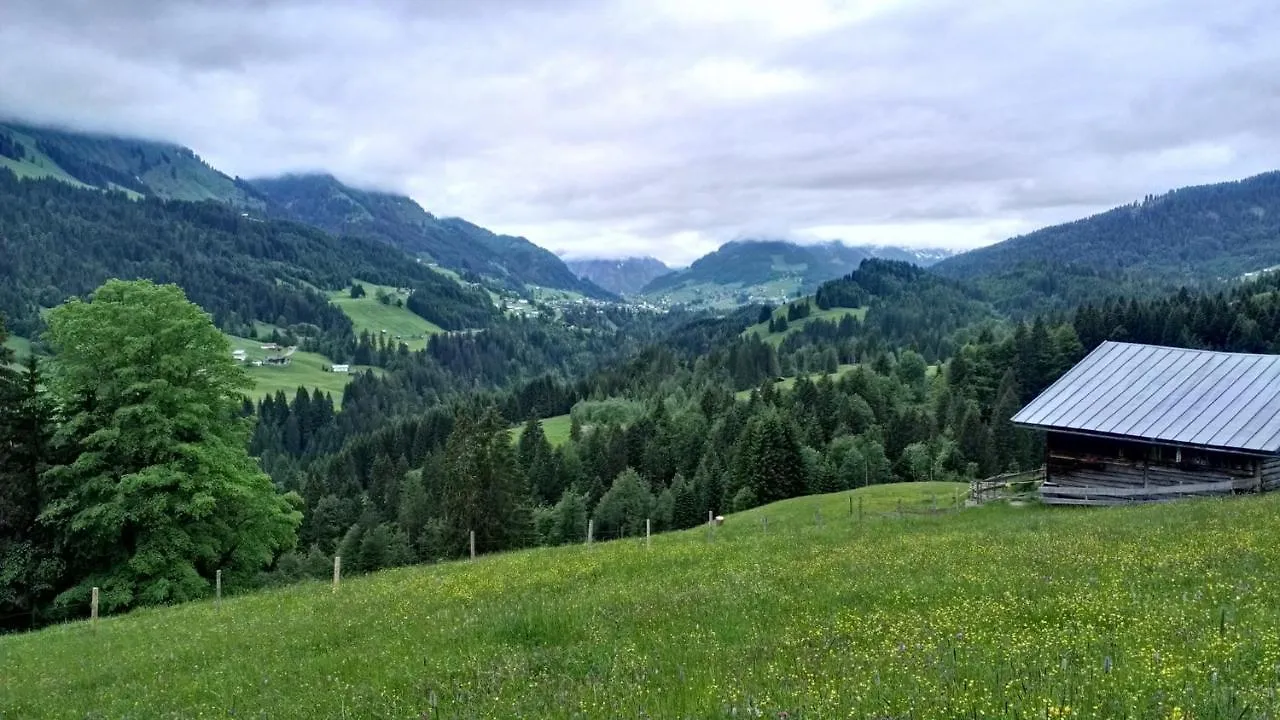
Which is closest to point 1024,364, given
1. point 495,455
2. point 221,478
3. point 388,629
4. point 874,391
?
point 874,391

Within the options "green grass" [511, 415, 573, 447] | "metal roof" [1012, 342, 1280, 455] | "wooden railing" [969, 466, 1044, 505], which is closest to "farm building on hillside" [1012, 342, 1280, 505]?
"metal roof" [1012, 342, 1280, 455]

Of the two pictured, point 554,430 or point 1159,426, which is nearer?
point 1159,426

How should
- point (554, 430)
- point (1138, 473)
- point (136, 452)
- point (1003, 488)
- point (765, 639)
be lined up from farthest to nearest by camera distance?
point (554, 430)
point (1003, 488)
point (1138, 473)
point (136, 452)
point (765, 639)

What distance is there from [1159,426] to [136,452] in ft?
169

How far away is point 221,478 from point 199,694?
29.7m

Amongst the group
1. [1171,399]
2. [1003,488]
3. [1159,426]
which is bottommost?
[1003,488]

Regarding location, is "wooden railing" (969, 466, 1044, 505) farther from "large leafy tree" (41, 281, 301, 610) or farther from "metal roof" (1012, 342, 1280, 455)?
"large leafy tree" (41, 281, 301, 610)

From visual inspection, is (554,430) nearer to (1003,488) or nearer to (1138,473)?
(1003,488)

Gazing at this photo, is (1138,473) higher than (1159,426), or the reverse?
(1159,426)

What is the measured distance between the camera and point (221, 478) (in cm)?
4106

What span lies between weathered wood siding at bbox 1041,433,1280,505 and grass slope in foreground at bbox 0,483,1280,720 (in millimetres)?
18031

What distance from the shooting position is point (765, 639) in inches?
472

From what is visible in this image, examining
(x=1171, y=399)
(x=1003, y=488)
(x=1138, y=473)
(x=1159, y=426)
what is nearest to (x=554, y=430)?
(x=1003, y=488)

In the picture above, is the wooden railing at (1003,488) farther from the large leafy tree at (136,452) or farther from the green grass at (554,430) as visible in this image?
the green grass at (554,430)
